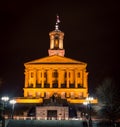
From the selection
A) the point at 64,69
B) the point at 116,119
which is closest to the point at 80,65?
the point at 64,69

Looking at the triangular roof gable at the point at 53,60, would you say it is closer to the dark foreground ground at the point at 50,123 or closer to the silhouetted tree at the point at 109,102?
Result: the silhouetted tree at the point at 109,102

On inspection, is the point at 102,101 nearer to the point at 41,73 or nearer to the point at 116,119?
the point at 116,119

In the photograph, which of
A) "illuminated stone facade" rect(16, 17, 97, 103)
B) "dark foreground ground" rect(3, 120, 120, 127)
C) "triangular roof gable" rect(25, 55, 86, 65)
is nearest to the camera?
"dark foreground ground" rect(3, 120, 120, 127)

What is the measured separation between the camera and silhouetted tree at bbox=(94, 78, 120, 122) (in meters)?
68.2

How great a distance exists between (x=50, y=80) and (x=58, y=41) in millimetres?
11580

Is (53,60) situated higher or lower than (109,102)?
higher

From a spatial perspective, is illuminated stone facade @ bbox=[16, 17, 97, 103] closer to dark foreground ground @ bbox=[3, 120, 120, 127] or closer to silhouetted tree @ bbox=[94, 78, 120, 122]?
silhouetted tree @ bbox=[94, 78, 120, 122]

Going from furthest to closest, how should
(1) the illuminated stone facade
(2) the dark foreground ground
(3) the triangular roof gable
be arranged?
(3) the triangular roof gable
(1) the illuminated stone facade
(2) the dark foreground ground

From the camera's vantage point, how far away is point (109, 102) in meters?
73.6

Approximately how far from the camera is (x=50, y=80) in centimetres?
10625

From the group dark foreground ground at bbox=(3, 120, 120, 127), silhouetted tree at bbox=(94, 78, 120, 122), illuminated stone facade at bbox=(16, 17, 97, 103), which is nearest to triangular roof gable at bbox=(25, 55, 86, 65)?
illuminated stone facade at bbox=(16, 17, 97, 103)

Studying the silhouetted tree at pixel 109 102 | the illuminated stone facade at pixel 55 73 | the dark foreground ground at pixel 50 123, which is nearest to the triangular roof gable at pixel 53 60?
the illuminated stone facade at pixel 55 73

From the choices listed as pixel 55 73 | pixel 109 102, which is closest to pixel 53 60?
pixel 55 73

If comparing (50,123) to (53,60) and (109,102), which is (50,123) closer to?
(109,102)
